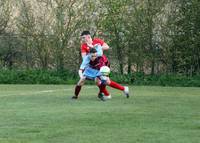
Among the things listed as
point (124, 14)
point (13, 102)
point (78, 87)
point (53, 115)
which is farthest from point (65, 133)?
point (124, 14)

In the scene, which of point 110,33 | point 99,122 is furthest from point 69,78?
point 99,122

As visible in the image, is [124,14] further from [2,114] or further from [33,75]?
[2,114]

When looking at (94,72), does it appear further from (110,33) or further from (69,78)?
(110,33)

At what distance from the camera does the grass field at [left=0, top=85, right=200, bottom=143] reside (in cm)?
611

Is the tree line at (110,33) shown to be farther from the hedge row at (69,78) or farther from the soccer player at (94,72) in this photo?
the soccer player at (94,72)

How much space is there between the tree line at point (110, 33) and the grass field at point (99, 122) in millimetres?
10470

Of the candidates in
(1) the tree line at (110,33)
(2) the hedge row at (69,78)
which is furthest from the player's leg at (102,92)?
(1) the tree line at (110,33)

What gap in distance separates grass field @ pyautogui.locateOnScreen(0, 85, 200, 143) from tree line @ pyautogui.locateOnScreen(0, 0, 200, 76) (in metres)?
10.5

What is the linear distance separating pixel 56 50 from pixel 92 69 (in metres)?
9.94

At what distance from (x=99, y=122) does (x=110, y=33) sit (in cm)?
1425

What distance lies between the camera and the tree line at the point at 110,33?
21078mm

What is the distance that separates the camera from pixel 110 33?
70.8ft

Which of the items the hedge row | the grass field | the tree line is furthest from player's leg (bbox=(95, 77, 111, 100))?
the tree line

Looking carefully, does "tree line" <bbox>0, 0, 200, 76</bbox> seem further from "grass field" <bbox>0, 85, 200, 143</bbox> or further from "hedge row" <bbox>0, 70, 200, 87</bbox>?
"grass field" <bbox>0, 85, 200, 143</bbox>
